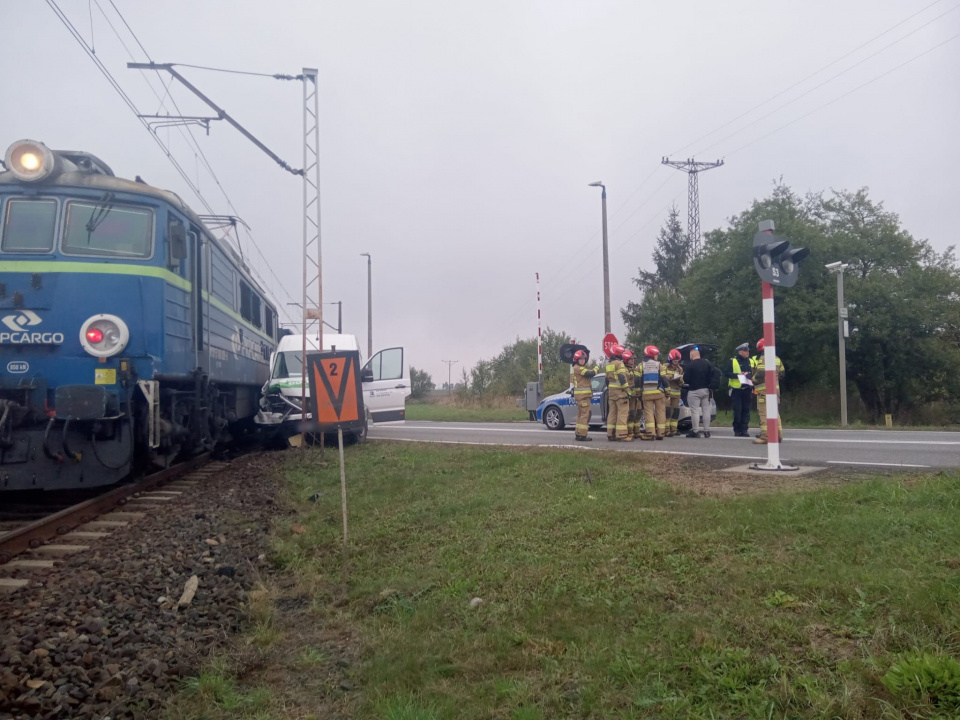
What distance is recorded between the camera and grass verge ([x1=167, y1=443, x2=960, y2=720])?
3.40 metres

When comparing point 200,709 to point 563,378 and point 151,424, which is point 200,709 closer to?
point 151,424

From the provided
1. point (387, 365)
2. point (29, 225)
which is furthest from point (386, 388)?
point (29, 225)

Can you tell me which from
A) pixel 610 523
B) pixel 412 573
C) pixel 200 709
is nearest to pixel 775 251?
pixel 610 523

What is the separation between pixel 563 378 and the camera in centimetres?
3334

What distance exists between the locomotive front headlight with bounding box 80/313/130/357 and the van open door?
838 cm

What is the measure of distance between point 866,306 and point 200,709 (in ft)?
99.9

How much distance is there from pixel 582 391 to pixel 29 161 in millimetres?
9303

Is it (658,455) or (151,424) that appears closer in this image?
(151,424)

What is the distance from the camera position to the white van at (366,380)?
1614cm

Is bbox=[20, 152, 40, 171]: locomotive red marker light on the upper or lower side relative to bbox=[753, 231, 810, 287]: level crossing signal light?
upper

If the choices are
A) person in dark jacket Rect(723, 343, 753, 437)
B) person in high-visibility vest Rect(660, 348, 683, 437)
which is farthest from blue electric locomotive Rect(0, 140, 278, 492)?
person in dark jacket Rect(723, 343, 753, 437)

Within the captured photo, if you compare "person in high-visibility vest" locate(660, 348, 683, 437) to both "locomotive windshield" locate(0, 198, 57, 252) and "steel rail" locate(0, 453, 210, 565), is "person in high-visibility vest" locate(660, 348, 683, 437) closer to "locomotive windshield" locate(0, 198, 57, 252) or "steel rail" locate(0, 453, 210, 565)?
"steel rail" locate(0, 453, 210, 565)

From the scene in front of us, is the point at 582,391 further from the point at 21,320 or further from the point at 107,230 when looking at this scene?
the point at 21,320

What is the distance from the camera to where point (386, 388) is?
17141 millimetres
